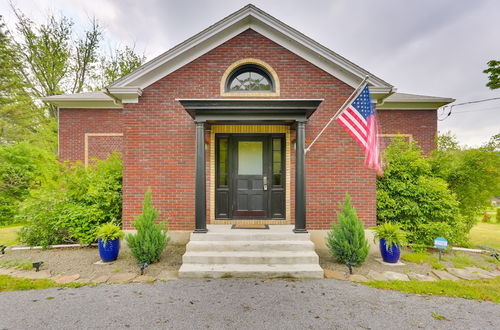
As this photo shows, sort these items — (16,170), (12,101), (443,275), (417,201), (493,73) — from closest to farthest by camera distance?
(443,275)
(417,201)
(493,73)
(16,170)
(12,101)

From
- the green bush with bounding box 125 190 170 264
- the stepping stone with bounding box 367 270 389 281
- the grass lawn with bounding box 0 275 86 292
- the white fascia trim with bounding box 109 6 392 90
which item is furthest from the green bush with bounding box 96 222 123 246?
the stepping stone with bounding box 367 270 389 281

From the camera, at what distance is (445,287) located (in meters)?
3.77

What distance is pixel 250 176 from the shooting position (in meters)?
6.16

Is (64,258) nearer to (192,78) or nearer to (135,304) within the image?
(135,304)

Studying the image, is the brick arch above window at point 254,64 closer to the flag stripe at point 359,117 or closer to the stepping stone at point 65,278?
the flag stripe at point 359,117

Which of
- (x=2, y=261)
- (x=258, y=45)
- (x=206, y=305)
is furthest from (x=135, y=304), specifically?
(x=258, y=45)

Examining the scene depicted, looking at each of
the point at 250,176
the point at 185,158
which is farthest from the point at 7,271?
the point at 250,176

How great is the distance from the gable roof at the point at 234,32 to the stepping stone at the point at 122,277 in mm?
4379

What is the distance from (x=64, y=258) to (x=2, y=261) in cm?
123

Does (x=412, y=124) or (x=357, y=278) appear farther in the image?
(x=412, y=124)

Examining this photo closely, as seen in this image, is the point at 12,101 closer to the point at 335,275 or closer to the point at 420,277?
the point at 335,275

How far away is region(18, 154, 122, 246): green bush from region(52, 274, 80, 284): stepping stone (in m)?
1.49

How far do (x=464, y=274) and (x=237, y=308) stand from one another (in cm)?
459

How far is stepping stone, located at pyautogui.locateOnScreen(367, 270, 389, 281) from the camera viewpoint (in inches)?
160
